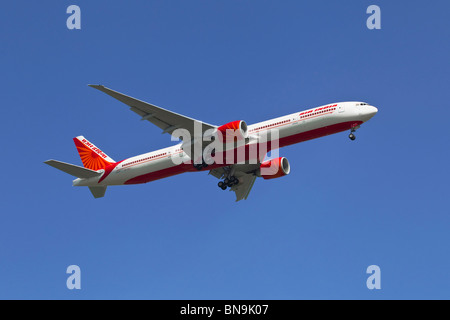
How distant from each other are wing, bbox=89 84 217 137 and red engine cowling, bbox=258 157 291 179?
7.73 meters

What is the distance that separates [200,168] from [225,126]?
207 inches

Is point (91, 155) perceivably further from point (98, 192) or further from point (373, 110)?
point (373, 110)

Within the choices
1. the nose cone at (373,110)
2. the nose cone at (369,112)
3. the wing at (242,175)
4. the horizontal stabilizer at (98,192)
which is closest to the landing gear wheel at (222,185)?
the wing at (242,175)

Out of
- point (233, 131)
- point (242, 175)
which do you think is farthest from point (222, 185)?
point (233, 131)

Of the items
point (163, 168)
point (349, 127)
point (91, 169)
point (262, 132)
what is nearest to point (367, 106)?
point (349, 127)

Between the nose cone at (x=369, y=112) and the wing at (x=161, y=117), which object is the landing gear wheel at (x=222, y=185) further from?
the nose cone at (x=369, y=112)

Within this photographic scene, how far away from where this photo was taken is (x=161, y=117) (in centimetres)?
5122

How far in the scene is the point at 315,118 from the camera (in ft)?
167

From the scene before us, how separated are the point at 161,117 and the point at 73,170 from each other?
412 inches

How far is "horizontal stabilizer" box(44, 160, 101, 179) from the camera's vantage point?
5438cm

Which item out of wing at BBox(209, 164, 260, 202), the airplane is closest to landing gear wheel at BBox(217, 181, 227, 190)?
the airplane

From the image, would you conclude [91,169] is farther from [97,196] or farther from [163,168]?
[163,168]

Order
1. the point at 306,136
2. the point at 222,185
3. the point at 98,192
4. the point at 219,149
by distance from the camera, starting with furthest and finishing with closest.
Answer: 1. the point at 98,192
2. the point at 222,185
3. the point at 219,149
4. the point at 306,136

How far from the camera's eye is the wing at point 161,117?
162 ft
